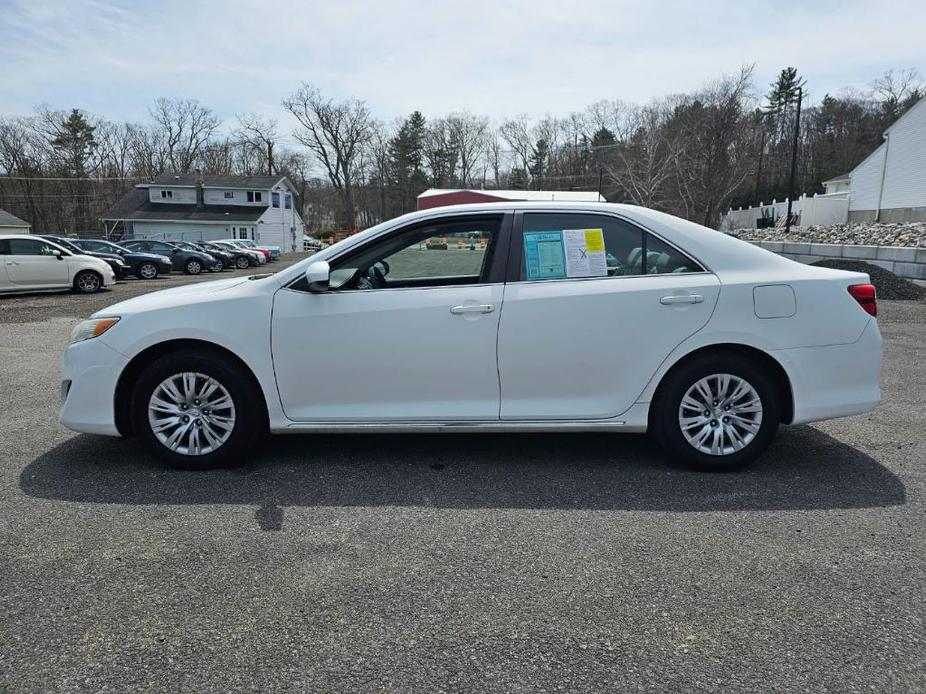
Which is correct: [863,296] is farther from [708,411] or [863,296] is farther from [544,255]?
[544,255]

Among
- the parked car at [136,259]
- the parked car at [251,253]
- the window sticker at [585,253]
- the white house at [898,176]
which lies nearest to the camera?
the window sticker at [585,253]

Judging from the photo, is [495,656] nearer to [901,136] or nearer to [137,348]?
[137,348]

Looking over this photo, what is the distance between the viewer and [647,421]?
402 cm

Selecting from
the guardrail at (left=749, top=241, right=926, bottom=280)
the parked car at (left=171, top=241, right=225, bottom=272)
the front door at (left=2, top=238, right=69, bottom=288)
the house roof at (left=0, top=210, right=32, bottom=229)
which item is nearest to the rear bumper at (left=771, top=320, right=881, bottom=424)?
the guardrail at (left=749, top=241, right=926, bottom=280)

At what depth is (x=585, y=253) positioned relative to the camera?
4.04 metres

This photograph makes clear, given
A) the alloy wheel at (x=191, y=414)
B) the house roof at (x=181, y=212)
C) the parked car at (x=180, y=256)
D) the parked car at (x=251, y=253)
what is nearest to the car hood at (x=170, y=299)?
the alloy wheel at (x=191, y=414)

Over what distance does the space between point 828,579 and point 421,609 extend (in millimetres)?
1798

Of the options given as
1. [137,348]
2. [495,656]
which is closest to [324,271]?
[137,348]

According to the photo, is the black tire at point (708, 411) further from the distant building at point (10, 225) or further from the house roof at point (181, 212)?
the house roof at point (181, 212)

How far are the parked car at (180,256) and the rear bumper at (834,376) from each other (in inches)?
1123

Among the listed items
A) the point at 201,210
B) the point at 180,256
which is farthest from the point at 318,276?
the point at 201,210

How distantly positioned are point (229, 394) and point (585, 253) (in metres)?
2.42

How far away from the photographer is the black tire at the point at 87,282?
55.8ft

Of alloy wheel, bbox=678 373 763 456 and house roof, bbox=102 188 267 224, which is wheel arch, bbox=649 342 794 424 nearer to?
alloy wheel, bbox=678 373 763 456
